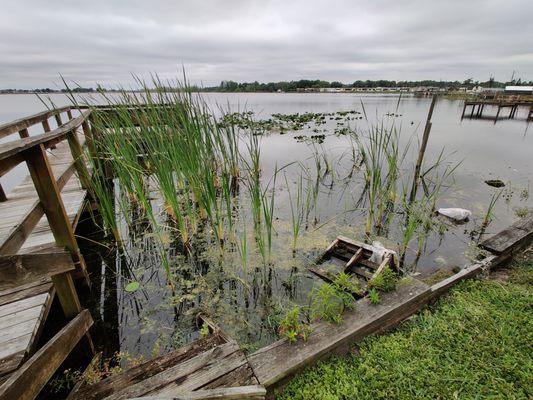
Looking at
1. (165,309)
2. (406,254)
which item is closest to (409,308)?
(406,254)

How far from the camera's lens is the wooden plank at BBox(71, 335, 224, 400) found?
4.77ft

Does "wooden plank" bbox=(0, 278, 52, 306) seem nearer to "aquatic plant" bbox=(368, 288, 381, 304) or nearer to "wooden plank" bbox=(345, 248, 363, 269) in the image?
"aquatic plant" bbox=(368, 288, 381, 304)

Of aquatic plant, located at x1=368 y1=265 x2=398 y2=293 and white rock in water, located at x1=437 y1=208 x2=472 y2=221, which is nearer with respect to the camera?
aquatic plant, located at x1=368 y1=265 x2=398 y2=293

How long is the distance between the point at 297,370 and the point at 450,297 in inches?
66.7

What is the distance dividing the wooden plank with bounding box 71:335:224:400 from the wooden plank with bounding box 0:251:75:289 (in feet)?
2.25

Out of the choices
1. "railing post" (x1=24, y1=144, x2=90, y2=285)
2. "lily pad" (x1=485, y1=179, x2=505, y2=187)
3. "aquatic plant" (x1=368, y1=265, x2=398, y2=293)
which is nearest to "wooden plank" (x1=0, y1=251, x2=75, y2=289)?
"railing post" (x1=24, y1=144, x2=90, y2=285)

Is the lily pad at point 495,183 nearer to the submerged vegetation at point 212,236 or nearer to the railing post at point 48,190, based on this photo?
the submerged vegetation at point 212,236

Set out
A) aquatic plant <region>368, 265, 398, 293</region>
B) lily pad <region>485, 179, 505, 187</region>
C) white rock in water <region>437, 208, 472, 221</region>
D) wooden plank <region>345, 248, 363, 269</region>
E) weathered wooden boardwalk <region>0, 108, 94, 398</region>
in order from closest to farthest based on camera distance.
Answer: weathered wooden boardwalk <region>0, 108, 94, 398</region> → aquatic plant <region>368, 265, 398, 293</region> → wooden plank <region>345, 248, 363, 269</region> → white rock in water <region>437, 208, 472, 221</region> → lily pad <region>485, 179, 505, 187</region>

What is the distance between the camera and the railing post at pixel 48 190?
1.73 m

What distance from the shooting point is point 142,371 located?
5.21ft

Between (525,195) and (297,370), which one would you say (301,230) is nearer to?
(297,370)

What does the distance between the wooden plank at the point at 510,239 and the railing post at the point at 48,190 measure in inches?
162

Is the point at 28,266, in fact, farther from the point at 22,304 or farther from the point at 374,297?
the point at 374,297

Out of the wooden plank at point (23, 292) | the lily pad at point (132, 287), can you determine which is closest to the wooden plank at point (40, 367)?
the wooden plank at point (23, 292)
